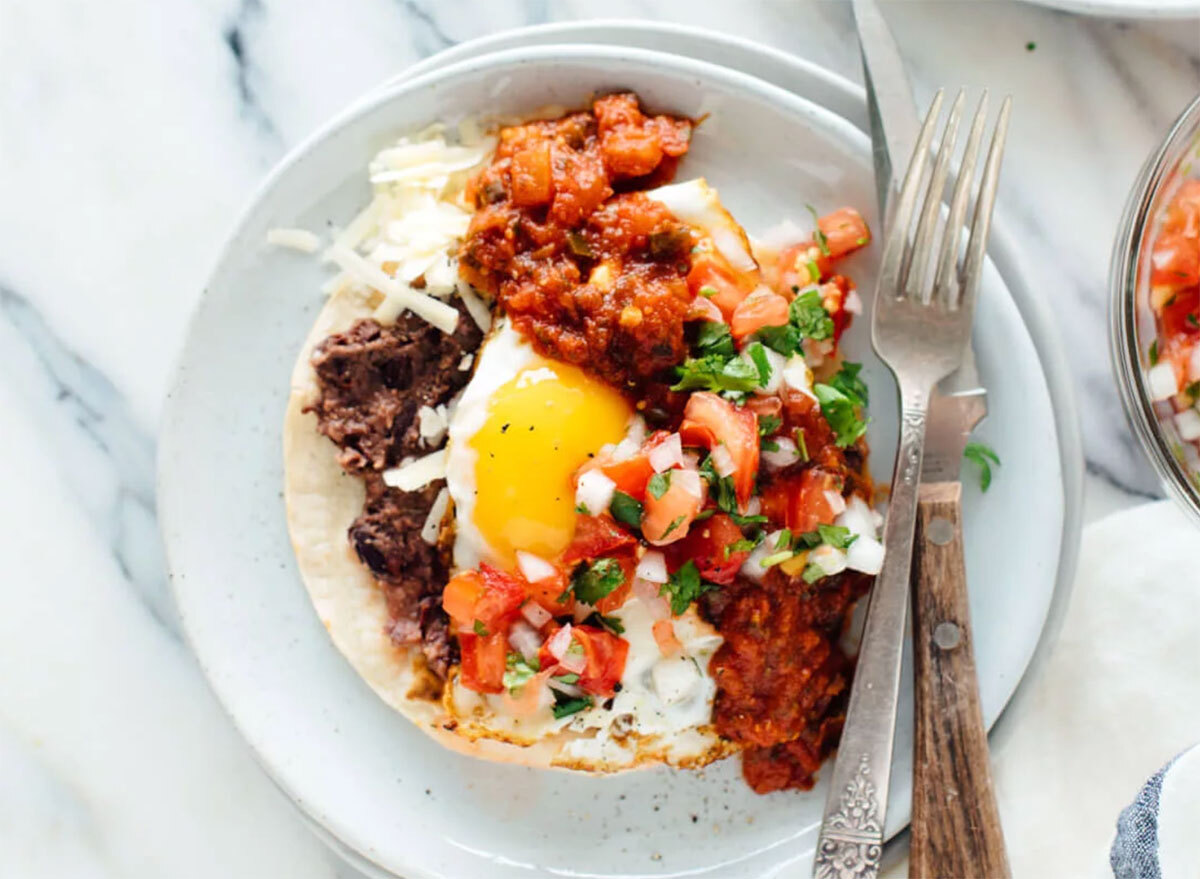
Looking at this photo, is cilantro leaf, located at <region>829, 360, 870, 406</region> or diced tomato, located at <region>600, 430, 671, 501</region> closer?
diced tomato, located at <region>600, 430, 671, 501</region>

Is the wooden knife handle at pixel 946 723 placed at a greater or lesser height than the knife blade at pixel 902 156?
lesser

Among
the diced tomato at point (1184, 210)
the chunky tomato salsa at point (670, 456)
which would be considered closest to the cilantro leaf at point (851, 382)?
the chunky tomato salsa at point (670, 456)

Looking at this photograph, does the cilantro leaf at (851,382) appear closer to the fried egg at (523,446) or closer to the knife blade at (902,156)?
the knife blade at (902,156)

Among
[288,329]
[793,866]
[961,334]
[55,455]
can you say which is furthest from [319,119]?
[793,866]

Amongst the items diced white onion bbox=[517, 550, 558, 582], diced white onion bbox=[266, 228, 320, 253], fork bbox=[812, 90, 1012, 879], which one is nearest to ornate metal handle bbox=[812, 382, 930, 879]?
fork bbox=[812, 90, 1012, 879]

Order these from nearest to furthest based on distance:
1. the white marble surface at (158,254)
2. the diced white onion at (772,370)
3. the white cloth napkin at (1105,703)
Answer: the diced white onion at (772,370) → the white cloth napkin at (1105,703) → the white marble surface at (158,254)

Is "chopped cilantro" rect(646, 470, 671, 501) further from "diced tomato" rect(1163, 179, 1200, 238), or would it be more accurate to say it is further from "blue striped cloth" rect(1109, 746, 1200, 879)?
"blue striped cloth" rect(1109, 746, 1200, 879)

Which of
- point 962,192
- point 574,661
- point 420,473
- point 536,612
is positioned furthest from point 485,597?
point 962,192
